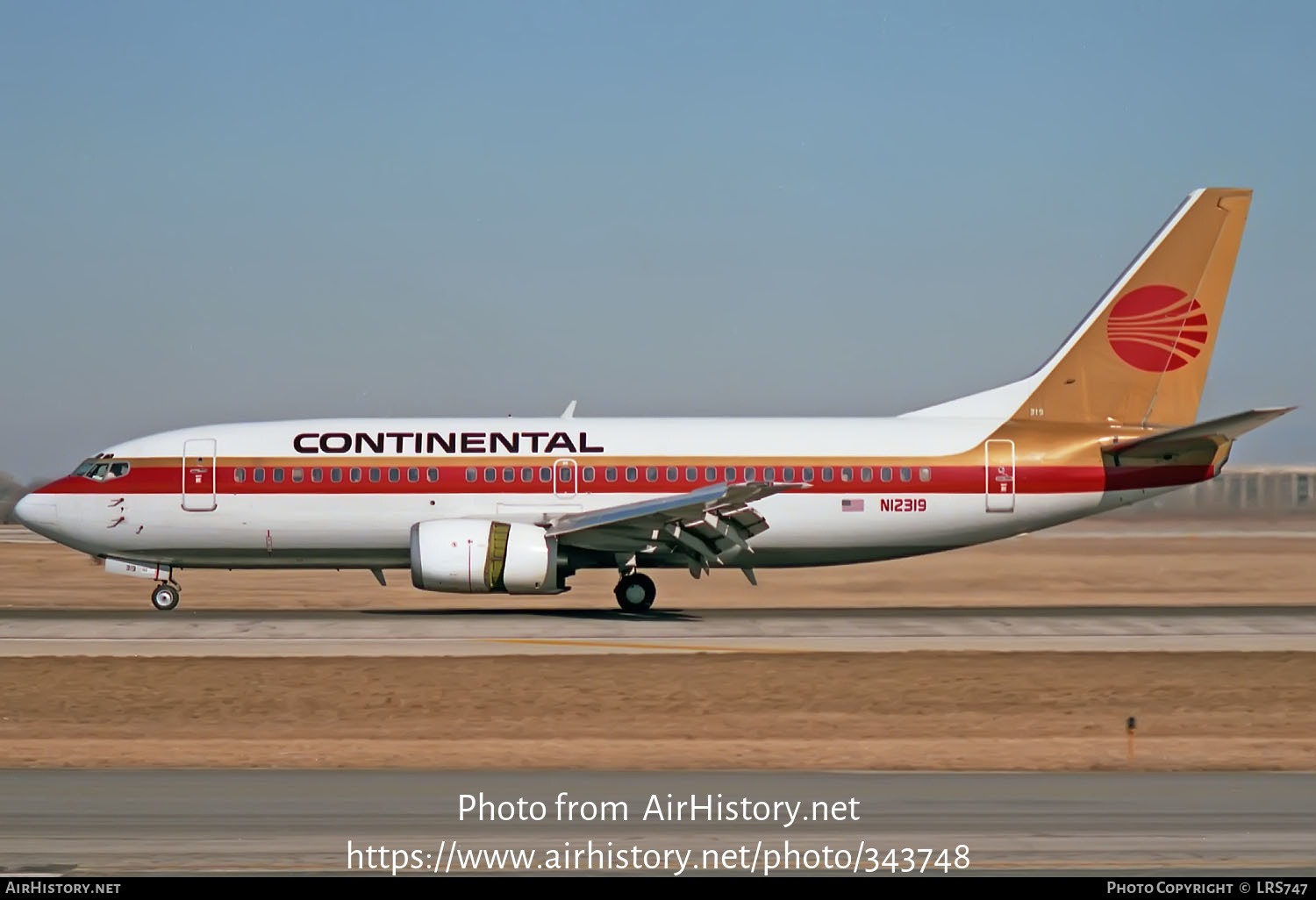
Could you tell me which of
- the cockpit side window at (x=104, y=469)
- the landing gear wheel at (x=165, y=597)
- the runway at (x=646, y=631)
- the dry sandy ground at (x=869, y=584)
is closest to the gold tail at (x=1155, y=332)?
the runway at (x=646, y=631)

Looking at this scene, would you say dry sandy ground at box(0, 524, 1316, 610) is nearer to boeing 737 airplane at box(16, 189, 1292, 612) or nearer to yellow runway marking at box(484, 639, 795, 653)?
boeing 737 airplane at box(16, 189, 1292, 612)

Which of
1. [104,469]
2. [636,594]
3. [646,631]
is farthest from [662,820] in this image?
[104,469]

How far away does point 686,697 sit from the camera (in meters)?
21.7

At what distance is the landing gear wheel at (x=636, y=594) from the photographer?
34.1m

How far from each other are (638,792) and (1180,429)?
2167 centimetres

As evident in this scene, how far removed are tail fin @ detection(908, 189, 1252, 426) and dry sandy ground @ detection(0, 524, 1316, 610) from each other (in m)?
5.28

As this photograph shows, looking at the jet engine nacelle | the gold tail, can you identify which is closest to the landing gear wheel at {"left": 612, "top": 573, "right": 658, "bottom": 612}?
the jet engine nacelle

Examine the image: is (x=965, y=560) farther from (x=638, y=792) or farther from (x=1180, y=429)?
(x=638, y=792)

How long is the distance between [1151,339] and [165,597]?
22.7 metres

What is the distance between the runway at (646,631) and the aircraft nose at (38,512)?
2050 mm

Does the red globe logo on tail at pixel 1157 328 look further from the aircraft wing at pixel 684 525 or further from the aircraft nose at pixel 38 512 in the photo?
the aircraft nose at pixel 38 512

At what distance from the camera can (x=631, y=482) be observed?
3416 cm

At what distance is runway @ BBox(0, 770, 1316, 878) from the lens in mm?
11562
